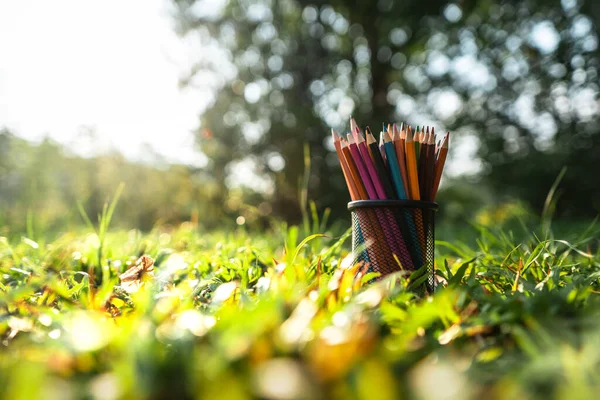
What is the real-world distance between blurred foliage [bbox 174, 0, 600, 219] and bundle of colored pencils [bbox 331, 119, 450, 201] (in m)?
5.92

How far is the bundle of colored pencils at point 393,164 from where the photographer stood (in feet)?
3.70

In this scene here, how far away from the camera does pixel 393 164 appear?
44.6 inches

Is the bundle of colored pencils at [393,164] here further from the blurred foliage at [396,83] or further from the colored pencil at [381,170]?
the blurred foliage at [396,83]

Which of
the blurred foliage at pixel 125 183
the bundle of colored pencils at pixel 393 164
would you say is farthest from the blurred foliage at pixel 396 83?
the bundle of colored pencils at pixel 393 164

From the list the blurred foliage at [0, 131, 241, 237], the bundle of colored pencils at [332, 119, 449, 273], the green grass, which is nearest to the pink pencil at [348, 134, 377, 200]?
the bundle of colored pencils at [332, 119, 449, 273]

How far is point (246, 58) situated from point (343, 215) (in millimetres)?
3737

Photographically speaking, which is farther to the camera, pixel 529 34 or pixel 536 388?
pixel 529 34

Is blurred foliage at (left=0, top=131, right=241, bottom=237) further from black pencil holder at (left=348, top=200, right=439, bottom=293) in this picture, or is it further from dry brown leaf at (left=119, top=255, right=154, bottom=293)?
black pencil holder at (left=348, top=200, right=439, bottom=293)

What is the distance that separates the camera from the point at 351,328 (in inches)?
24.2

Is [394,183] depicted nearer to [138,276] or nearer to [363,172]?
[363,172]

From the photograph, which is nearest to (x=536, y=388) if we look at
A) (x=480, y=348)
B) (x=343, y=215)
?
(x=480, y=348)

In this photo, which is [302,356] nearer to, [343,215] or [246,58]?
[343,215]

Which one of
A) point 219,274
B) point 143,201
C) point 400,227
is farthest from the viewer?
point 143,201

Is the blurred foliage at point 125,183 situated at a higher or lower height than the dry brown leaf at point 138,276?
lower
